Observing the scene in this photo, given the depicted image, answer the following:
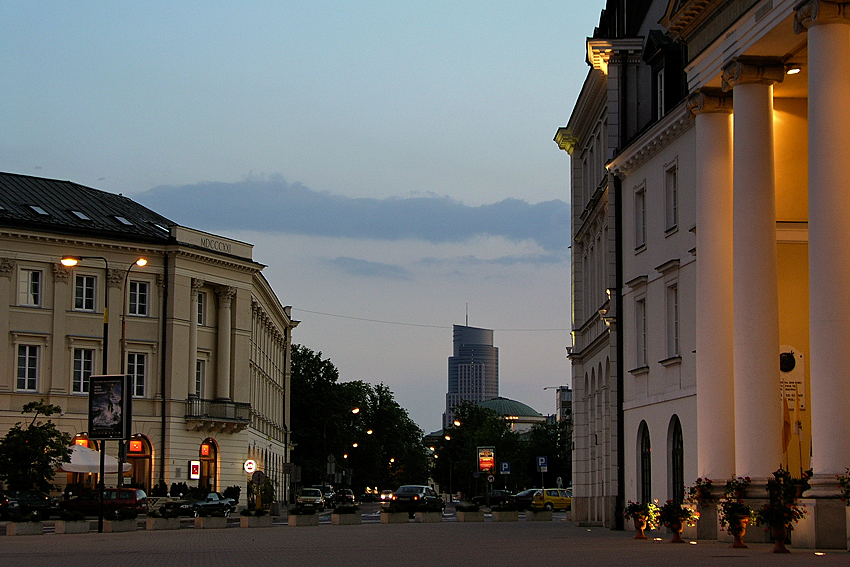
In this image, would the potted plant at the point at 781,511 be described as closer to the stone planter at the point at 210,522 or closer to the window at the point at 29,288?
the stone planter at the point at 210,522

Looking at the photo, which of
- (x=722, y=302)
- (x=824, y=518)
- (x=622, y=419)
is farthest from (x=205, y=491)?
(x=824, y=518)

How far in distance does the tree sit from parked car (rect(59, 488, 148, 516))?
5.37m

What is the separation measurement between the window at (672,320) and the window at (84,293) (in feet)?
144

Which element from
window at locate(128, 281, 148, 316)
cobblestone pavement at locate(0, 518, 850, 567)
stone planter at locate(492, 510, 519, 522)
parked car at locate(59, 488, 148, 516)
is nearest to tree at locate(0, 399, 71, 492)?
parked car at locate(59, 488, 148, 516)

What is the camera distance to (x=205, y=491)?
219 ft

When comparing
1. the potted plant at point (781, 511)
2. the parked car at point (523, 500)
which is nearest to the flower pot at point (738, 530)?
the potted plant at point (781, 511)

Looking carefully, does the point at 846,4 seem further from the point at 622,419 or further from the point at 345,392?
the point at 345,392

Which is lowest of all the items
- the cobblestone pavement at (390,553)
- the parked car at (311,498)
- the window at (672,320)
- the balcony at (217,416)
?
the parked car at (311,498)

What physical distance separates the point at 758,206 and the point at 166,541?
1768 centimetres

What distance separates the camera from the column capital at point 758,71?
990 inches

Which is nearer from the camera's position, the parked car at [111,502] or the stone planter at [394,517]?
the stone planter at [394,517]

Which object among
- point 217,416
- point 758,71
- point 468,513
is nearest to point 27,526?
point 468,513

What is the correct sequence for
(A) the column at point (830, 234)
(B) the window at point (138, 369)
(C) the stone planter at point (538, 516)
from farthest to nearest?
(B) the window at point (138, 369)
(C) the stone planter at point (538, 516)
(A) the column at point (830, 234)

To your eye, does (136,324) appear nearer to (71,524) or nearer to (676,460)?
(71,524)
